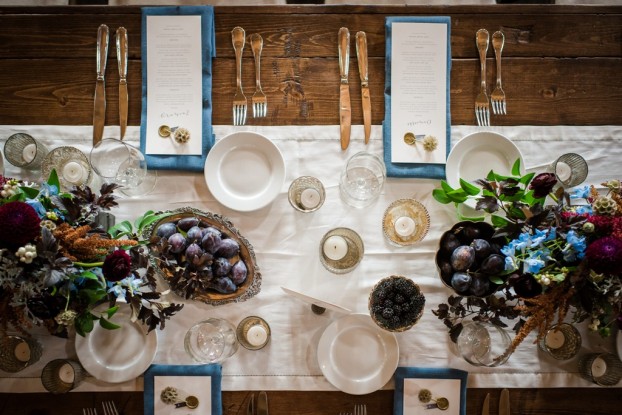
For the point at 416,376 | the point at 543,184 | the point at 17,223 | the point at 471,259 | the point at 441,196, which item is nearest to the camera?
the point at 17,223

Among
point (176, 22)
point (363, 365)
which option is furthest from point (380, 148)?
point (176, 22)

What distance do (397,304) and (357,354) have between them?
1.01 feet

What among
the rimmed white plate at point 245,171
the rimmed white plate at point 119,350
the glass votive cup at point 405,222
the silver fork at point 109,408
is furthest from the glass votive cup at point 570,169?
the silver fork at point 109,408

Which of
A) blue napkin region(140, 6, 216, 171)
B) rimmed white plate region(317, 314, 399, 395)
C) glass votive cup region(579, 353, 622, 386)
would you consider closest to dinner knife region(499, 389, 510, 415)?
glass votive cup region(579, 353, 622, 386)

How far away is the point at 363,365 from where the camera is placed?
1719mm

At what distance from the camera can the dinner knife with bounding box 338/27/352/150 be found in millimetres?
1785

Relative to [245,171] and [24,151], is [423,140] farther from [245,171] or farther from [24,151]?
[24,151]

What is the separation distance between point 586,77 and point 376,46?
833mm

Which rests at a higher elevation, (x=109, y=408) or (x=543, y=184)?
(x=543, y=184)

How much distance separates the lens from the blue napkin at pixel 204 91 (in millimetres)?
1766

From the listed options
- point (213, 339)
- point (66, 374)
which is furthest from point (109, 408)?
point (213, 339)

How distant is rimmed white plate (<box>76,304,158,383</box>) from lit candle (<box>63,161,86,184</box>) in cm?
47

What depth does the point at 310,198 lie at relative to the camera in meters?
1.75

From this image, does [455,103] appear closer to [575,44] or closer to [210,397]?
[575,44]
